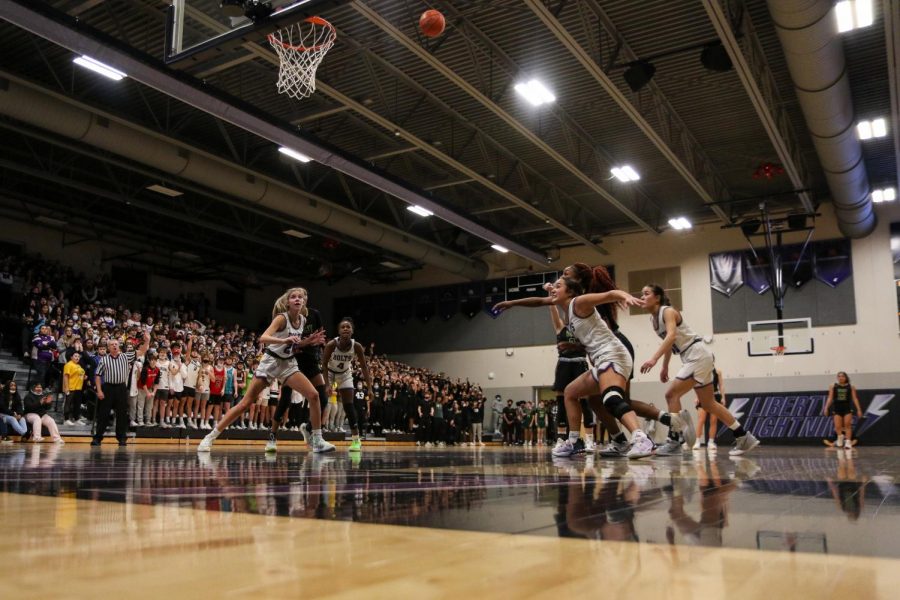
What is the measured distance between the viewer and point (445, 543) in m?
1.63

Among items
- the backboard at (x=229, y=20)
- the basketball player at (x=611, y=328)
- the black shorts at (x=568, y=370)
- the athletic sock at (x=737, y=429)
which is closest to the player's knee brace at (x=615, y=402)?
the basketball player at (x=611, y=328)

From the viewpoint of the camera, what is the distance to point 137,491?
304 cm

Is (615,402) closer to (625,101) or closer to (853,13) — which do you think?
(853,13)

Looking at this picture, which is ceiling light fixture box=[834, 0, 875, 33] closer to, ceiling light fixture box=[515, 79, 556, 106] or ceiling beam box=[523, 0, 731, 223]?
ceiling beam box=[523, 0, 731, 223]

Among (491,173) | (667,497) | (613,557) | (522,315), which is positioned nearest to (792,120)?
(491,173)

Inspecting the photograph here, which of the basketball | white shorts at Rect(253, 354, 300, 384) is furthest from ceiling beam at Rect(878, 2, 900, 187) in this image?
white shorts at Rect(253, 354, 300, 384)

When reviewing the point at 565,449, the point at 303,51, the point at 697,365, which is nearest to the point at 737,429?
the point at 697,365

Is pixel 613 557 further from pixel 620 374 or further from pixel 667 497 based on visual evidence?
pixel 620 374

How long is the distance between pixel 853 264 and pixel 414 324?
1645 centimetres

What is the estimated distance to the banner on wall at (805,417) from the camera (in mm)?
21516

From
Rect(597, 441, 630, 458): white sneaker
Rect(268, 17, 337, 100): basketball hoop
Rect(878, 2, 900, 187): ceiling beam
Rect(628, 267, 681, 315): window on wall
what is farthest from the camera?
Rect(628, 267, 681, 315): window on wall

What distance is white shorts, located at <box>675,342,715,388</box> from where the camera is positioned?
8.31m

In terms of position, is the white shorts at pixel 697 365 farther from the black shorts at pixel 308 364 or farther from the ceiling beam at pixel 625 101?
the ceiling beam at pixel 625 101

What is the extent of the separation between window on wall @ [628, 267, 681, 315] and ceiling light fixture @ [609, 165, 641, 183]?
684cm
